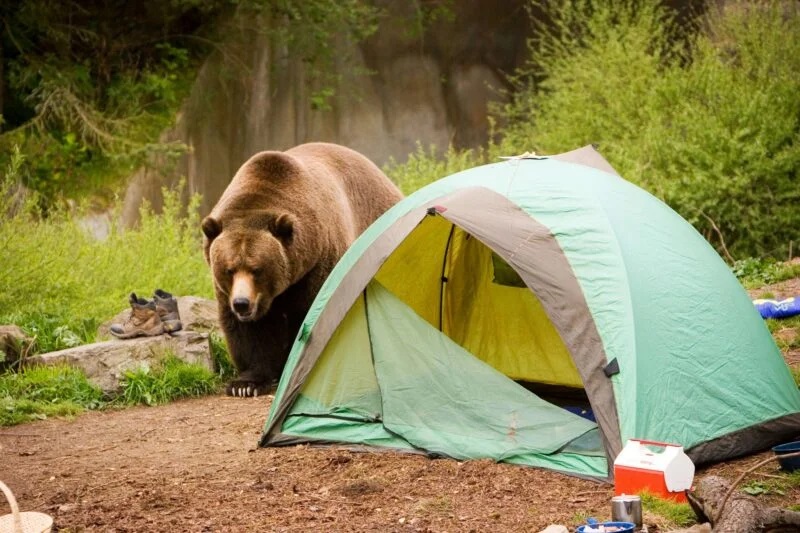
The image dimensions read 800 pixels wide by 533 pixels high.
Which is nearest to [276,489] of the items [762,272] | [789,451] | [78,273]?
[789,451]

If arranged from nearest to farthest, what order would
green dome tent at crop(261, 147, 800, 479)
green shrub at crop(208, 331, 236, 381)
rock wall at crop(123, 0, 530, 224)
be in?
green dome tent at crop(261, 147, 800, 479)
green shrub at crop(208, 331, 236, 381)
rock wall at crop(123, 0, 530, 224)

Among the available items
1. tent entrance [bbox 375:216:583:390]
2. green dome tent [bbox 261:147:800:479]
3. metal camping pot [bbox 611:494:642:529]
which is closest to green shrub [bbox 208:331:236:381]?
tent entrance [bbox 375:216:583:390]

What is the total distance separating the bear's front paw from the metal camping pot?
4.30m

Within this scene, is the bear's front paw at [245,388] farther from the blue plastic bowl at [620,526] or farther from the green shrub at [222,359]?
the blue plastic bowl at [620,526]

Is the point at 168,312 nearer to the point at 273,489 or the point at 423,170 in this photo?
the point at 273,489

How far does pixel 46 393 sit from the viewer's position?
794 centimetres

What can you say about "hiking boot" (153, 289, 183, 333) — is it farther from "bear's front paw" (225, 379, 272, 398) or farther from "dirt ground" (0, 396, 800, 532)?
"dirt ground" (0, 396, 800, 532)

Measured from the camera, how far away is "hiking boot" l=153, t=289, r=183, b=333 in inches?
336

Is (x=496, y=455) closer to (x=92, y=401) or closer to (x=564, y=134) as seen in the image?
(x=92, y=401)

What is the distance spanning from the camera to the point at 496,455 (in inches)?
217

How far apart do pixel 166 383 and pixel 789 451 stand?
469 cm

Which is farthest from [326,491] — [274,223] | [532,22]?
[532,22]

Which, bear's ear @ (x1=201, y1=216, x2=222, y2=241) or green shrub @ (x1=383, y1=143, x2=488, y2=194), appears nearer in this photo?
bear's ear @ (x1=201, y1=216, x2=222, y2=241)

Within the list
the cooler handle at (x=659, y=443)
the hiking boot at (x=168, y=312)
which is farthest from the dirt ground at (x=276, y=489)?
the hiking boot at (x=168, y=312)
